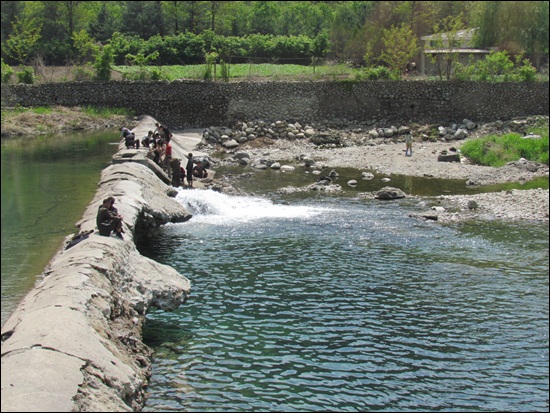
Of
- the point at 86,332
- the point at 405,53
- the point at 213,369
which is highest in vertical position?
the point at 405,53

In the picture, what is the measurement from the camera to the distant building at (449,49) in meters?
50.2

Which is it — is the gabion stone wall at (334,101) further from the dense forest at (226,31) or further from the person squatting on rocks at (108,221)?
the person squatting on rocks at (108,221)

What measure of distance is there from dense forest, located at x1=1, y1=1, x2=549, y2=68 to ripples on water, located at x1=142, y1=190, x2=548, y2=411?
94.8 ft

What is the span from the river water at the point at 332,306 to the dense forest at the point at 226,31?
28775 mm

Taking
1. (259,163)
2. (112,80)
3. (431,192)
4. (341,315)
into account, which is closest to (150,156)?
(259,163)

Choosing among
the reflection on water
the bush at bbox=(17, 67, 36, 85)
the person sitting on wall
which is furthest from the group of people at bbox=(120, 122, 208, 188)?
the bush at bbox=(17, 67, 36, 85)

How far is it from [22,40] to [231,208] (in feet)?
133

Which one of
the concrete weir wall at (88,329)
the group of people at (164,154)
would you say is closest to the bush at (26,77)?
the group of people at (164,154)

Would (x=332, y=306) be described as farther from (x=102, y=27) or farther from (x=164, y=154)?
(x=102, y=27)

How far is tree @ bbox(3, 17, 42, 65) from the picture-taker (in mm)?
59125

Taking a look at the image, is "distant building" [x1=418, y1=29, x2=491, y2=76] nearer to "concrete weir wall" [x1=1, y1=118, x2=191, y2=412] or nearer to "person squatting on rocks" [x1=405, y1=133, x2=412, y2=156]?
"person squatting on rocks" [x1=405, y1=133, x2=412, y2=156]

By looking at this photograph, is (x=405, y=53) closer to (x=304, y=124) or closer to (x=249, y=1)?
(x=304, y=124)

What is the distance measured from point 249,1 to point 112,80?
47.9 meters

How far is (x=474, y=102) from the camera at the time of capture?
47438mm
